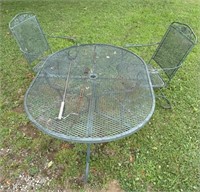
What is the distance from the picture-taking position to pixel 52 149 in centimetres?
291

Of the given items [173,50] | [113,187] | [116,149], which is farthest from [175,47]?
[113,187]

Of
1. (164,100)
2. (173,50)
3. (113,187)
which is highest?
(173,50)

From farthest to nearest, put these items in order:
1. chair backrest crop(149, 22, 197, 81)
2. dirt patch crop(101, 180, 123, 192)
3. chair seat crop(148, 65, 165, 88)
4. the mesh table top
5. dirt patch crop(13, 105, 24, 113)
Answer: dirt patch crop(13, 105, 24, 113), chair seat crop(148, 65, 165, 88), chair backrest crop(149, 22, 197, 81), dirt patch crop(101, 180, 123, 192), the mesh table top

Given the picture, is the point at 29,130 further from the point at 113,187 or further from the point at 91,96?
the point at 113,187

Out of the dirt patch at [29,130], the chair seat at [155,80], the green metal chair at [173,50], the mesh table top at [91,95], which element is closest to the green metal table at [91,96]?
the mesh table top at [91,95]

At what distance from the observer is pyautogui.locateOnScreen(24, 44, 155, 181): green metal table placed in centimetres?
223

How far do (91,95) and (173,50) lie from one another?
4.42 ft

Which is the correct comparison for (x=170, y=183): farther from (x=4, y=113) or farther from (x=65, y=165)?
(x=4, y=113)

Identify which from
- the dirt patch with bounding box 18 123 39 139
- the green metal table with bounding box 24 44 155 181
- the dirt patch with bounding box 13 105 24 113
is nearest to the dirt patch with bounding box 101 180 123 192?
the green metal table with bounding box 24 44 155 181

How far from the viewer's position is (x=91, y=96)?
2631 millimetres

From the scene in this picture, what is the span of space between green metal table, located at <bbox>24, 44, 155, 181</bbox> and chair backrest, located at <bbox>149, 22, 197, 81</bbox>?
43cm

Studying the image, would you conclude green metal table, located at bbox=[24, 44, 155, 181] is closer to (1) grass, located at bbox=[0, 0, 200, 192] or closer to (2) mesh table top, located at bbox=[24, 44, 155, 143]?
(2) mesh table top, located at bbox=[24, 44, 155, 143]

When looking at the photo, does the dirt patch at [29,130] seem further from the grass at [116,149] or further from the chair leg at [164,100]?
the chair leg at [164,100]

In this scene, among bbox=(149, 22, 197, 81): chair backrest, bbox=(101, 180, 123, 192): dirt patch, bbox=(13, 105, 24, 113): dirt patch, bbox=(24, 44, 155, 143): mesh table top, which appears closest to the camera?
bbox=(24, 44, 155, 143): mesh table top
